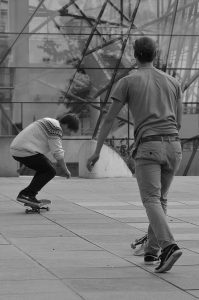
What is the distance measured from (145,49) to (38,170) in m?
4.65

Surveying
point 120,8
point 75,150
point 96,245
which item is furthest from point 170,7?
point 96,245

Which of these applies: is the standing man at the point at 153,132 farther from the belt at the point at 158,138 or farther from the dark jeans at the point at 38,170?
the dark jeans at the point at 38,170

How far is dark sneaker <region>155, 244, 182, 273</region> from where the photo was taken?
628cm

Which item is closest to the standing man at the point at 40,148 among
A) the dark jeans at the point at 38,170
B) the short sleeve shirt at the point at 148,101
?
the dark jeans at the point at 38,170

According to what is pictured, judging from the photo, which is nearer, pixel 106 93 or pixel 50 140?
pixel 50 140

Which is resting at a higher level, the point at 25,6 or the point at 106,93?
the point at 25,6

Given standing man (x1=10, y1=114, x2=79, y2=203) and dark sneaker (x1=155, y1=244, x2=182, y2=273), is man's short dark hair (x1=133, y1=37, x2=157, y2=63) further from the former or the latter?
standing man (x1=10, y1=114, x2=79, y2=203)

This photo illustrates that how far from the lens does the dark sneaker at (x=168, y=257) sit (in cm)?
628

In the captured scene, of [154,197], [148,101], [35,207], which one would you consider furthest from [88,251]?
[35,207]

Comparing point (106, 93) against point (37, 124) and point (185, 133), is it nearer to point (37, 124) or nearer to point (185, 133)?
point (185, 133)

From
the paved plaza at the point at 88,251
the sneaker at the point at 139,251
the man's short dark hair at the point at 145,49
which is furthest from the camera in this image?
the sneaker at the point at 139,251

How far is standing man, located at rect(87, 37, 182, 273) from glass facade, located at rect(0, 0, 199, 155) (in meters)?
27.2

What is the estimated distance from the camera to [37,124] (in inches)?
425

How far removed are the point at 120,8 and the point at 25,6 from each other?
3996 millimetres
